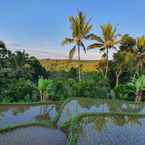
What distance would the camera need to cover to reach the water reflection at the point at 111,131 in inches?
223

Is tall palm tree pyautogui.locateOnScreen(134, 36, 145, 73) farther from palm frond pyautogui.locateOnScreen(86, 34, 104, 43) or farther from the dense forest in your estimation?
palm frond pyautogui.locateOnScreen(86, 34, 104, 43)

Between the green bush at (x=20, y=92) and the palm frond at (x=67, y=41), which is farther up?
the palm frond at (x=67, y=41)

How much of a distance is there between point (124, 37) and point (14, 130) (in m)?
14.1

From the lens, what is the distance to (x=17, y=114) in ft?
32.0

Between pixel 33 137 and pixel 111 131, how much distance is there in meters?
1.82

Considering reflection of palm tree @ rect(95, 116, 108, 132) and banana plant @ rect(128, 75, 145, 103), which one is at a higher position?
banana plant @ rect(128, 75, 145, 103)

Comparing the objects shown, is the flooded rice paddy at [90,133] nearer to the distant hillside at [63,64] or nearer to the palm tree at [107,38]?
the palm tree at [107,38]

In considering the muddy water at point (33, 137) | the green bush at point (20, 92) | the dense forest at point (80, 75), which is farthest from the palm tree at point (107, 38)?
the muddy water at point (33, 137)

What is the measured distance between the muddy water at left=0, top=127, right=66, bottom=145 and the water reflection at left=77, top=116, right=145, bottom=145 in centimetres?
54

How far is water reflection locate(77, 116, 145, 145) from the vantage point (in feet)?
18.5

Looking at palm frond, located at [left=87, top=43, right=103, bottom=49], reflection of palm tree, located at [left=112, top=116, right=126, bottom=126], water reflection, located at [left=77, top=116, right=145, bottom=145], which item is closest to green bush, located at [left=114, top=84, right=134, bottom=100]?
palm frond, located at [left=87, top=43, right=103, bottom=49]

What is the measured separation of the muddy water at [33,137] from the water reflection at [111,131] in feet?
1.76

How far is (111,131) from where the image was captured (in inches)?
263

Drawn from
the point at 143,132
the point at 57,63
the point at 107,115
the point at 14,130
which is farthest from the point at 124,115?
the point at 57,63
